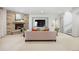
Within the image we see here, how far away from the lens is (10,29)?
9.17m

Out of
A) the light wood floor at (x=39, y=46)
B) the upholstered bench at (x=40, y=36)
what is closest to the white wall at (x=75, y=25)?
the light wood floor at (x=39, y=46)

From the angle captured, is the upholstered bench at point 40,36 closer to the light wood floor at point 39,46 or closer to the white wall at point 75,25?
the light wood floor at point 39,46

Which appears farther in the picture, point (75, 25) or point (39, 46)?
point (75, 25)

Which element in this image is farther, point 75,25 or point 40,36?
point 75,25

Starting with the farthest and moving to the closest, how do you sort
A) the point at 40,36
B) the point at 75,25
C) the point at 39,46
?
the point at 75,25, the point at 40,36, the point at 39,46

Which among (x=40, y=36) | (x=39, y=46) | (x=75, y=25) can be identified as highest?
(x=75, y=25)

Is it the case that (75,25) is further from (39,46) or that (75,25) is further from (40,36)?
(39,46)

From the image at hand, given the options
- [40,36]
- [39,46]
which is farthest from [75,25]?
[39,46]

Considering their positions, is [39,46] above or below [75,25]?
below

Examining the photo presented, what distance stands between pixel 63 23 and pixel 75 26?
2.10 meters

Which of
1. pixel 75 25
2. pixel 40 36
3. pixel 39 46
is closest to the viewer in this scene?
pixel 39 46

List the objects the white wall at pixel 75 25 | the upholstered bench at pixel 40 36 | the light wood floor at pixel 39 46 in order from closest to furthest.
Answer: the light wood floor at pixel 39 46, the upholstered bench at pixel 40 36, the white wall at pixel 75 25
